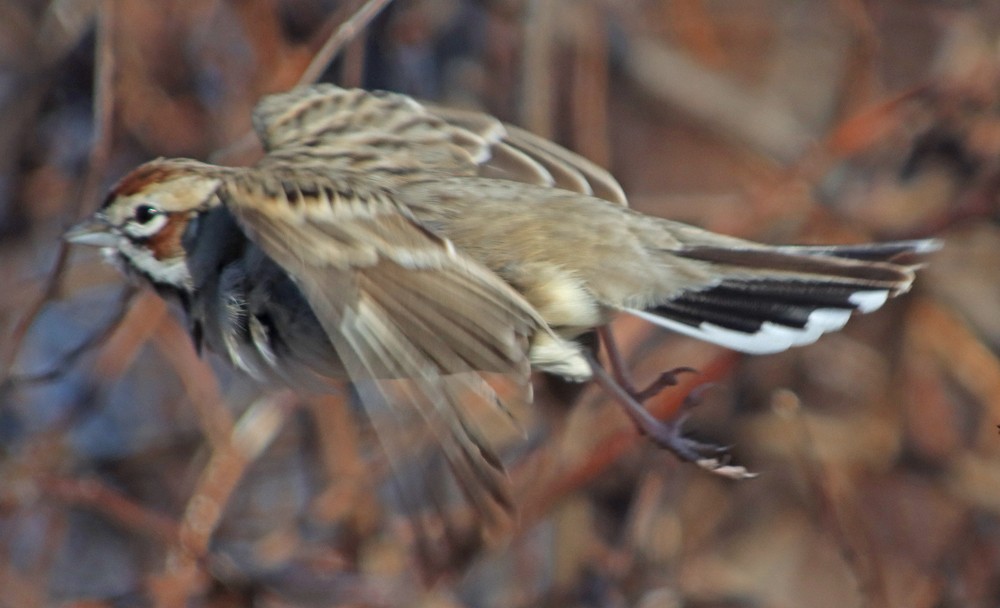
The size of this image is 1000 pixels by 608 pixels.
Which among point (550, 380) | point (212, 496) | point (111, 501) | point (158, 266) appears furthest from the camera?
point (550, 380)

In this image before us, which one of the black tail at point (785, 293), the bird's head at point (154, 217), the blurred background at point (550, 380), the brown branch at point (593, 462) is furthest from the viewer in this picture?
the blurred background at point (550, 380)

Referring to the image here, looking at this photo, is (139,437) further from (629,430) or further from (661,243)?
(661,243)

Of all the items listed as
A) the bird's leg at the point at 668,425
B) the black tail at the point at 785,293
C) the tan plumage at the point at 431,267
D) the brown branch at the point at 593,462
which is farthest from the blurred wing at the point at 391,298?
the brown branch at the point at 593,462

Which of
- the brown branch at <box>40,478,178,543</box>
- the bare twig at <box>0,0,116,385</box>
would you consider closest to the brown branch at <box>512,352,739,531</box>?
the brown branch at <box>40,478,178,543</box>

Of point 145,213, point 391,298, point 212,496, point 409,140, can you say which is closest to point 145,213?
point 145,213

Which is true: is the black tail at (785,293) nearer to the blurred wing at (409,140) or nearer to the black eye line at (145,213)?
the blurred wing at (409,140)

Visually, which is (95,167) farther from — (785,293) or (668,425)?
(785,293)
